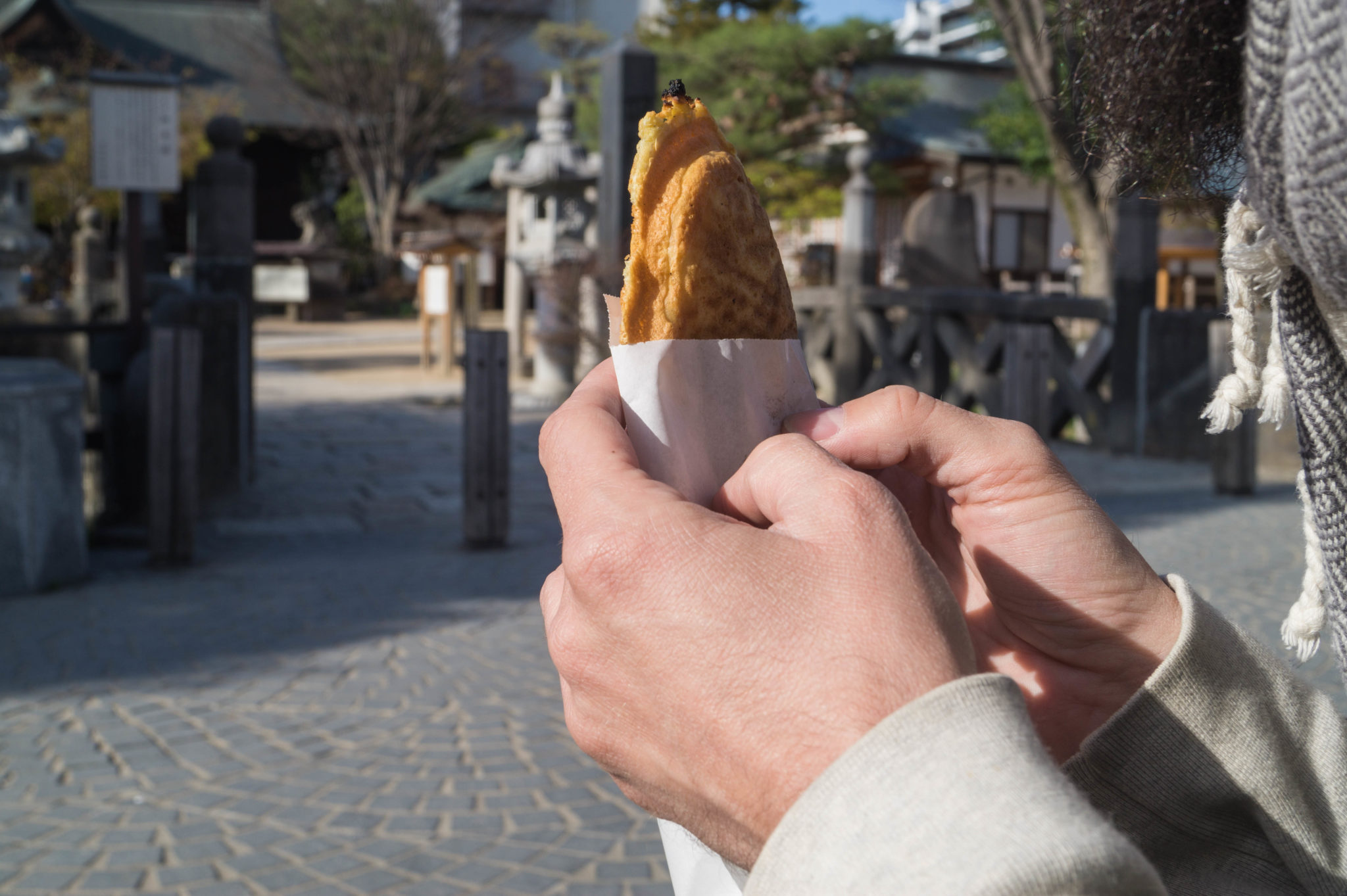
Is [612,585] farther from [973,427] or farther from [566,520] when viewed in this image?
[973,427]

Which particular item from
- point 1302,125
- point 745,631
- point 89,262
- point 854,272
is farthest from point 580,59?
point 1302,125

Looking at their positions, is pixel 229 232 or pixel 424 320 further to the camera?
pixel 424 320

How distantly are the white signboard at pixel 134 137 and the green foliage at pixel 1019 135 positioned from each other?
48.1 feet

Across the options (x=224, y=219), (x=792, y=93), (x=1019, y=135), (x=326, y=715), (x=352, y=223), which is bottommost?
(x=326, y=715)

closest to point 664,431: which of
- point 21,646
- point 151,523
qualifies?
point 21,646

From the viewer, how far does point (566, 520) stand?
3.23 ft

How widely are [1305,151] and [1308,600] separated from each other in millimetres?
561

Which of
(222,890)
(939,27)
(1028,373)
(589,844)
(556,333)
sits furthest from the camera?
(939,27)

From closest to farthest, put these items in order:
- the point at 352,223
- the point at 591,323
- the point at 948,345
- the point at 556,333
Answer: the point at 948,345 → the point at 591,323 → the point at 556,333 → the point at 352,223

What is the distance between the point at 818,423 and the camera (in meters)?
1.12

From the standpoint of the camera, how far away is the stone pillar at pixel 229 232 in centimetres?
705

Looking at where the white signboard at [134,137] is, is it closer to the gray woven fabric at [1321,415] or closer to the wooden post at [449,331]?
the gray woven fabric at [1321,415]

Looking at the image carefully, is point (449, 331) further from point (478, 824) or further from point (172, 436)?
point (478, 824)

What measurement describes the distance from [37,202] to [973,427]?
22475mm
